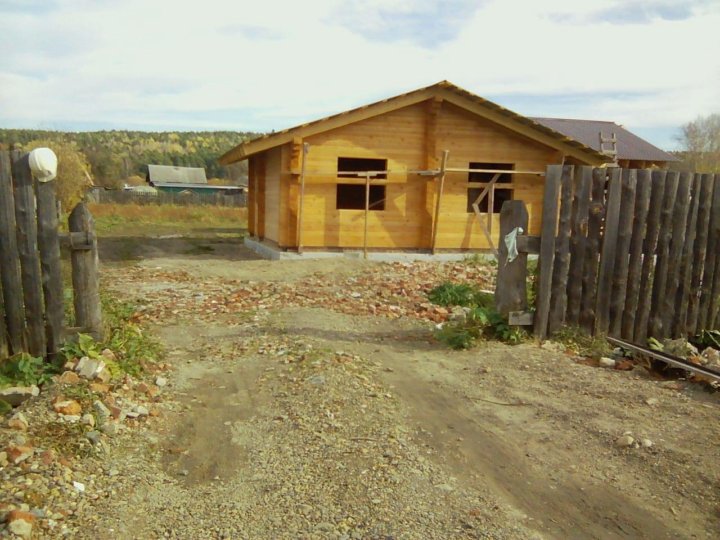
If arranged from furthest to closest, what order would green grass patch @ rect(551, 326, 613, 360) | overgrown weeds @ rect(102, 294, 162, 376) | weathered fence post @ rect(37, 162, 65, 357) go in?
green grass patch @ rect(551, 326, 613, 360) < overgrown weeds @ rect(102, 294, 162, 376) < weathered fence post @ rect(37, 162, 65, 357)

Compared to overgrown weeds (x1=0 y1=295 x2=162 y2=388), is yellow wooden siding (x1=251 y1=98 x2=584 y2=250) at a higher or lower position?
higher

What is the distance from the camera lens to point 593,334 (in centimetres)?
710

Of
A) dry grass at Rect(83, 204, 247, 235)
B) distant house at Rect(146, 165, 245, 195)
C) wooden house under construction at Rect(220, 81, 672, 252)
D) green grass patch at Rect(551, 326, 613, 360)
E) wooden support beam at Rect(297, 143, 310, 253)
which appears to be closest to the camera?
green grass patch at Rect(551, 326, 613, 360)

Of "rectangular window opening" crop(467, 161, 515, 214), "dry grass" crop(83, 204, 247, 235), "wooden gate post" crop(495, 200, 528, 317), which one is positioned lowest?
"dry grass" crop(83, 204, 247, 235)

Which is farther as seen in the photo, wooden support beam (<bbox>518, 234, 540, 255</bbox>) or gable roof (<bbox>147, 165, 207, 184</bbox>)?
gable roof (<bbox>147, 165, 207, 184</bbox>)

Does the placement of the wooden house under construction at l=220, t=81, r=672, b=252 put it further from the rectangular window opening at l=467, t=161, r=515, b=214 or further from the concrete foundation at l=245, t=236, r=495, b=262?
the concrete foundation at l=245, t=236, r=495, b=262

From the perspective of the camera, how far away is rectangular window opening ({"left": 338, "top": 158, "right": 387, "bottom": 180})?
48.9 ft

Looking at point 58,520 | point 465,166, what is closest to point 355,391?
point 58,520

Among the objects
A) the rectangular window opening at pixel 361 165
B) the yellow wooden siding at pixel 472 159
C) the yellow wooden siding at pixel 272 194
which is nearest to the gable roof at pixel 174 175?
the yellow wooden siding at pixel 272 194

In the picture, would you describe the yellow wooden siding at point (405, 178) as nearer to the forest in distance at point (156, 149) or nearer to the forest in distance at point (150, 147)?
the forest in distance at point (156, 149)

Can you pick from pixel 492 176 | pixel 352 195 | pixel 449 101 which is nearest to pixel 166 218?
pixel 352 195

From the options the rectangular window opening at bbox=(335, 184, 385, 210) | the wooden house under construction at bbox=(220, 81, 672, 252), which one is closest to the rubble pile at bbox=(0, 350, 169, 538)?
the wooden house under construction at bbox=(220, 81, 672, 252)

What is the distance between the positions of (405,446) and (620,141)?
3417 cm

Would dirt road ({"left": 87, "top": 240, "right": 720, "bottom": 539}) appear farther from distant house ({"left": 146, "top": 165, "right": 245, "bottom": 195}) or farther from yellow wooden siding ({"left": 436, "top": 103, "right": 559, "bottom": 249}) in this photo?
distant house ({"left": 146, "top": 165, "right": 245, "bottom": 195})
